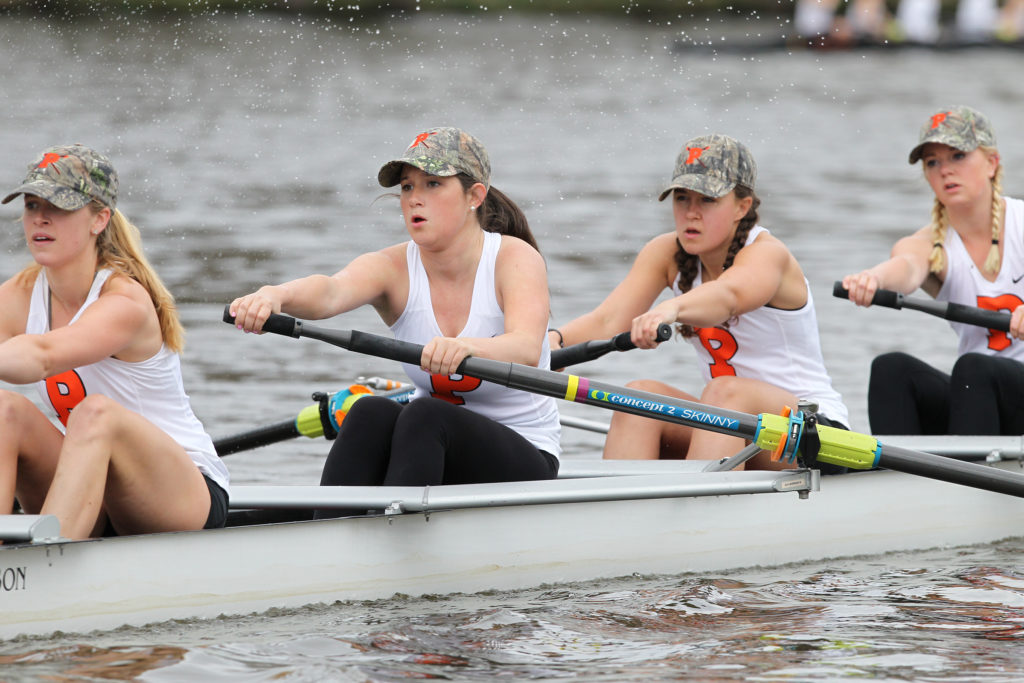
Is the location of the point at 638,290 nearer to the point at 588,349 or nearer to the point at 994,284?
the point at 588,349

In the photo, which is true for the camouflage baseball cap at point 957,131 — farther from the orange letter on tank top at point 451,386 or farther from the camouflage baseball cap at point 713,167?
the orange letter on tank top at point 451,386

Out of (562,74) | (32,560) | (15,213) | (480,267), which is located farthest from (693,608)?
(562,74)

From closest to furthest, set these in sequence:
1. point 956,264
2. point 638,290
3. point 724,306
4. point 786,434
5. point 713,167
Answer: point 786,434
point 724,306
point 713,167
point 638,290
point 956,264

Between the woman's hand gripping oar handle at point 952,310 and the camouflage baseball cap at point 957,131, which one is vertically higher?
the camouflage baseball cap at point 957,131

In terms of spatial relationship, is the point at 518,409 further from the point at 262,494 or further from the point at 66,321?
the point at 66,321

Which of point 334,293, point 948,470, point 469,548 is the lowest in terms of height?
point 469,548

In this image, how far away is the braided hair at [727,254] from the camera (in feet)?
19.0

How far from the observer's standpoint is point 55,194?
171 inches

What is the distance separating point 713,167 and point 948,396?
5.18 ft

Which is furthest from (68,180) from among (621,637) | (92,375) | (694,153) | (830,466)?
(830,466)

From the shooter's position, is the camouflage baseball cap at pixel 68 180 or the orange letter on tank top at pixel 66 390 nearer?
the camouflage baseball cap at pixel 68 180

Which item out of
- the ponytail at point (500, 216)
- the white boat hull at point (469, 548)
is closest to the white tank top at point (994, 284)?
the white boat hull at point (469, 548)

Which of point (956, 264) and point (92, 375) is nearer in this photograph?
point (92, 375)

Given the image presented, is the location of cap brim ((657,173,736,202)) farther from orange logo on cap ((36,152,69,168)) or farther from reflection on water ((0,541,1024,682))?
orange logo on cap ((36,152,69,168))
